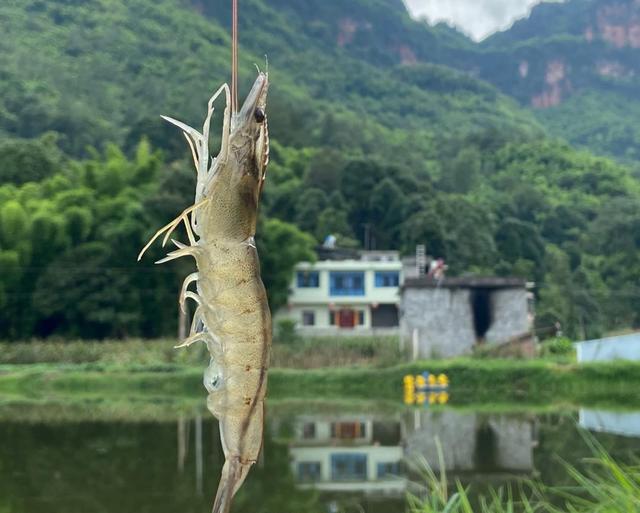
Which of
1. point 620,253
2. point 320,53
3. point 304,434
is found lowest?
point 304,434

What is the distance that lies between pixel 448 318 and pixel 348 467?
15.0m

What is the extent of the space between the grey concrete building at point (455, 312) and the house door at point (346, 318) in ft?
21.0

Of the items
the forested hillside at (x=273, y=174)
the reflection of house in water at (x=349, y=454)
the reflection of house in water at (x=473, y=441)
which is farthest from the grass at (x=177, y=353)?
the reflection of house in water at (x=349, y=454)

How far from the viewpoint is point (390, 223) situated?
37.9 meters

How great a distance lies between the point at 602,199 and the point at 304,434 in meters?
36.5

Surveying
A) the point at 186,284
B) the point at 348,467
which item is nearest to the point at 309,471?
the point at 348,467

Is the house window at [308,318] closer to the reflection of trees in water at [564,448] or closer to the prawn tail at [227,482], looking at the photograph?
the reflection of trees in water at [564,448]

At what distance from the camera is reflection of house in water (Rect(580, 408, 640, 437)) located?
13.1 m

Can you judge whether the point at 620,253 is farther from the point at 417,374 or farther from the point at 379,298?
the point at 417,374

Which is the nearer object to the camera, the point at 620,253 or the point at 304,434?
the point at 304,434

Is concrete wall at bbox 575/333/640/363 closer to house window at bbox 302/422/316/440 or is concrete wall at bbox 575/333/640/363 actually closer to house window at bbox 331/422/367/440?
house window at bbox 331/422/367/440

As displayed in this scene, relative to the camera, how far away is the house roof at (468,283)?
2550 centimetres

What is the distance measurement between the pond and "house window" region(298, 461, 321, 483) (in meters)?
0.01

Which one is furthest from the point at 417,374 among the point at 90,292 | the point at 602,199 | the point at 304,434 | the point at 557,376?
the point at 602,199
